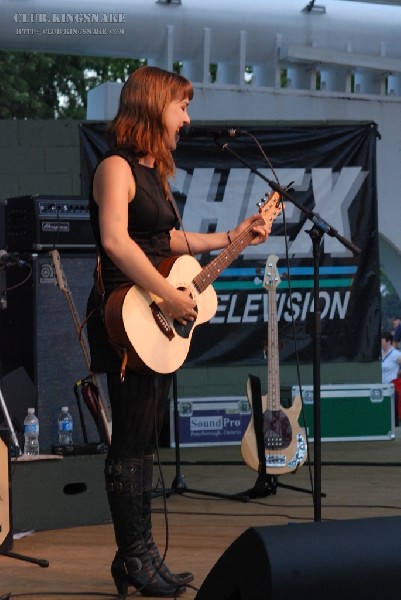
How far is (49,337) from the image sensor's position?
569cm

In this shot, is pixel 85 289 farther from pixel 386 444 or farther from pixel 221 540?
pixel 386 444

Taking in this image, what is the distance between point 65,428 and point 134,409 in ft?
6.19

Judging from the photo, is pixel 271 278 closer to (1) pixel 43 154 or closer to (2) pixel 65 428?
(2) pixel 65 428

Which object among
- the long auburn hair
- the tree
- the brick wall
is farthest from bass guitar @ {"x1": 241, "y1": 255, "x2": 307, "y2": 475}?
the tree

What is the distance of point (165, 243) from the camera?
150 inches

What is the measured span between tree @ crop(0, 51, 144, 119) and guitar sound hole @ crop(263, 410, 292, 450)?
1762cm

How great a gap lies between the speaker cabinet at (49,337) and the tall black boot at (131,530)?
187cm

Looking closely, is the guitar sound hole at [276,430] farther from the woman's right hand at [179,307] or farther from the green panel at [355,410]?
the woman's right hand at [179,307]

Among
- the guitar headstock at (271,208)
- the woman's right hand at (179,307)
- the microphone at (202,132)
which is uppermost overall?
the microphone at (202,132)

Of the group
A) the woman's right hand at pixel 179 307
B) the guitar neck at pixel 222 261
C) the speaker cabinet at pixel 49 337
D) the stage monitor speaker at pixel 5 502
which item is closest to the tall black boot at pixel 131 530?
the woman's right hand at pixel 179 307

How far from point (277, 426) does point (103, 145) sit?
114 inches

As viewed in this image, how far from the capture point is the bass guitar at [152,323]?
3.54m

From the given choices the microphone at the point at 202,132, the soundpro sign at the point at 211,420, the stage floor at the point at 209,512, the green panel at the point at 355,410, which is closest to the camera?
the microphone at the point at 202,132

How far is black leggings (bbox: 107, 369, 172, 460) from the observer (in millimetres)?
3635
